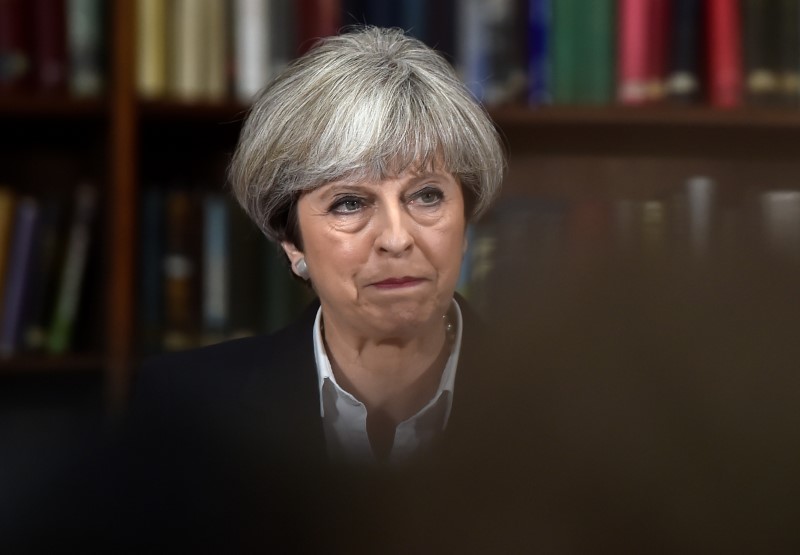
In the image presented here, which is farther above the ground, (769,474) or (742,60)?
(742,60)

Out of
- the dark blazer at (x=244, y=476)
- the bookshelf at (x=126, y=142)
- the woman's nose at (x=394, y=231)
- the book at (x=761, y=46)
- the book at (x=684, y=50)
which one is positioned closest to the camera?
the dark blazer at (x=244, y=476)

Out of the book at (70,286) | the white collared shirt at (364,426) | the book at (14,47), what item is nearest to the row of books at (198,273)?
the book at (70,286)

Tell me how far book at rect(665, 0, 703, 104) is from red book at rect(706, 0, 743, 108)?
3 cm

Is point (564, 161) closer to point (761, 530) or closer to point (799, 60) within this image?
point (799, 60)

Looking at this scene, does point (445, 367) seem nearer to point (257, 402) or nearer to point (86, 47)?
point (257, 402)

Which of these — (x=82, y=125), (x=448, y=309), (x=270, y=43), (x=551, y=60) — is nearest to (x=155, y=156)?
(x=82, y=125)

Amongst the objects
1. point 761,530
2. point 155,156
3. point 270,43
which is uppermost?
point 270,43

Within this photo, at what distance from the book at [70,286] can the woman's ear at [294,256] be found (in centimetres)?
84

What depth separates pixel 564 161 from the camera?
37.3 inches

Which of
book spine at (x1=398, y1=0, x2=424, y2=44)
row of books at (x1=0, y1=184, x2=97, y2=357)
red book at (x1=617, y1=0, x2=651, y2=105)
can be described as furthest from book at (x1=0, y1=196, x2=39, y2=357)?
red book at (x1=617, y1=0, x2=651, y2=105)

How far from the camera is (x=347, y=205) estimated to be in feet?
1.25

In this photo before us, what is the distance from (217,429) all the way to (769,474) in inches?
3.4

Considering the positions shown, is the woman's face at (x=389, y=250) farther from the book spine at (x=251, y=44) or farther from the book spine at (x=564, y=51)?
the book spine at (x=251, y=44)

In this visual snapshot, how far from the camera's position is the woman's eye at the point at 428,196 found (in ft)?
1.17
